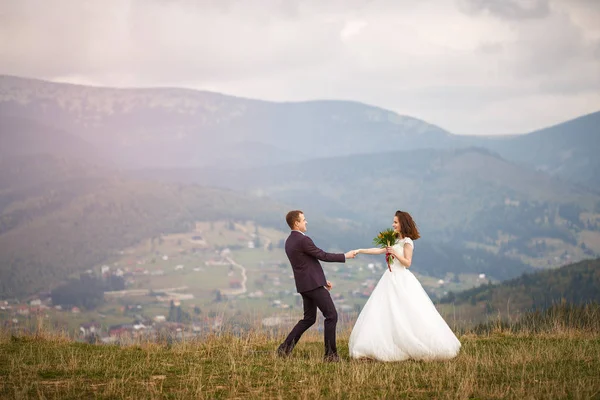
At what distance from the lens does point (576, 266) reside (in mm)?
108125

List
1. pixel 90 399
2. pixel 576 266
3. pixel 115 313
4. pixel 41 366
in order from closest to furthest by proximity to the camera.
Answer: pixel 90 399 → pixel 41 366 → pixel 576 266 → pixel 115 313

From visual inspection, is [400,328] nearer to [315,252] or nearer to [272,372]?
[315,252]

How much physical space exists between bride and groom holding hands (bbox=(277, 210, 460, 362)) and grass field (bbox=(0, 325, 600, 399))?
0.35m

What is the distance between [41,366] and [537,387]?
24.0 feet

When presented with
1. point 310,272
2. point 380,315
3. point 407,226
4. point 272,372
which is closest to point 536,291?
point 407,226

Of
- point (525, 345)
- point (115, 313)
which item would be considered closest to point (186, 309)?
point (115, 313)

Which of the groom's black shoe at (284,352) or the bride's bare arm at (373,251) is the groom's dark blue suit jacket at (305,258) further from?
the groom's black shoe at (284,352)

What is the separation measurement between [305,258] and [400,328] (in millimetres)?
1951

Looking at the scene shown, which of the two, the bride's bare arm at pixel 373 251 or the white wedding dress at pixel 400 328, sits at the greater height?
the bride's bare arm at pixel 373 251

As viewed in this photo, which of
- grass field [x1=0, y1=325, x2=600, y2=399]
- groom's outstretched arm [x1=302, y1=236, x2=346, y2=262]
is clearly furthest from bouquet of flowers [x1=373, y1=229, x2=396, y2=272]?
grass field [x1=0, y1=325, x2=600, y2=399]

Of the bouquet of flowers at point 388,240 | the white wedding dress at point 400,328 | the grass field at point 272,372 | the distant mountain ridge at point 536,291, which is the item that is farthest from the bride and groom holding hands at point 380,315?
the distant mountain ridge at point 536,291

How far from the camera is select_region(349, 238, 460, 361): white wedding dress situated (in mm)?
12367

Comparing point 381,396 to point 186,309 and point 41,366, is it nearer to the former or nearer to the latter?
point 41,366

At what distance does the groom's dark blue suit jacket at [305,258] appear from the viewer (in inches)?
487
